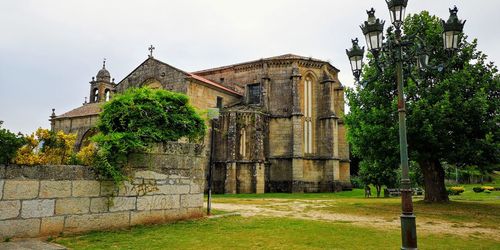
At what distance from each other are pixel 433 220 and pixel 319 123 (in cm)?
2229

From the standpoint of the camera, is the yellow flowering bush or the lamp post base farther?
the yellow flowering bush

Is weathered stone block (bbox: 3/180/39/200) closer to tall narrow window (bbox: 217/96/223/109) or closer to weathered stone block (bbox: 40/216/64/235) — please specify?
weathered stone block (bbox: 40/216/64/235)

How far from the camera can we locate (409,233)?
20.4ft

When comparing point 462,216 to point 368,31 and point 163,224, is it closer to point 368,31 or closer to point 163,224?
point 368,31

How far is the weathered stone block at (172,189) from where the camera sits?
9.63 m

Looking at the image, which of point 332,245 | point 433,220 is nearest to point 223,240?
point 332,245

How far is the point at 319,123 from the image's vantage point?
34.0m

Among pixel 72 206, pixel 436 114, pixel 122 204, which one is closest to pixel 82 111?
pixel 122 204

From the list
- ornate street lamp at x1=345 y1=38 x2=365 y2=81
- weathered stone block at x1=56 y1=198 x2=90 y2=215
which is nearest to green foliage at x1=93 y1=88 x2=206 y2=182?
weathered stone block at x1=56 y1=198 x2=90 y2=215

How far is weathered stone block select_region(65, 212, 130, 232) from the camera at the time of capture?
7743 millimetres

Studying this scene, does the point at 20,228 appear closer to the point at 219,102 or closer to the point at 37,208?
the point at 37,208

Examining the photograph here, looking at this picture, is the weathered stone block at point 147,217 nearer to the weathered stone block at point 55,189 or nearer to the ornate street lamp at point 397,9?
the weathered stone block at point 55,189

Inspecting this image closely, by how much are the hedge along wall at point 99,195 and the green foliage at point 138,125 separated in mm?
313

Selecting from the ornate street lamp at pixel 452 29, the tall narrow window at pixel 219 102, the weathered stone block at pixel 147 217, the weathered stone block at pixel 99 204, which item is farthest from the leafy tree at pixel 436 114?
the tall narrow window at pixel 219 102
